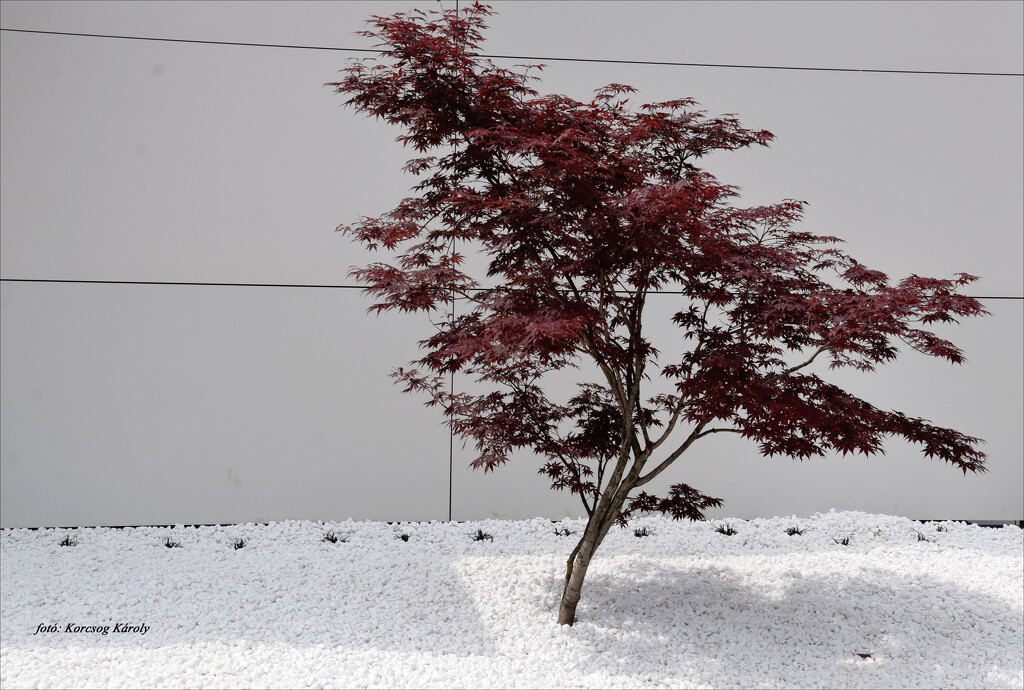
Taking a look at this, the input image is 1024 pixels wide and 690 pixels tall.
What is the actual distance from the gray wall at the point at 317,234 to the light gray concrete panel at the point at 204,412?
0.01 m

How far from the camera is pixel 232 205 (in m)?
4.48

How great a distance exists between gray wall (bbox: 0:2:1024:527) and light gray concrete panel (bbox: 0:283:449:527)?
1cm

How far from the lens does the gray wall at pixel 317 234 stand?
4395 mm

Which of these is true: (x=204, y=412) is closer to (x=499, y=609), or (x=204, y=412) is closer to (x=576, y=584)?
(x=499, y=609)

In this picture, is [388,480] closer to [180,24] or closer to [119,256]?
[119,256]

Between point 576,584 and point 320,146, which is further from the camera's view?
point 320,146

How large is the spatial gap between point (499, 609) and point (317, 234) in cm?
248

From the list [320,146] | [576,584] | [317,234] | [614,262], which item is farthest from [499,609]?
[320,146]

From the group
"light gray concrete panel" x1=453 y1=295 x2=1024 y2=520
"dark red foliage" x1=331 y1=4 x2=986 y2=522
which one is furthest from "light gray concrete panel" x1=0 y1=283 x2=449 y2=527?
"dark red foliage" x1=331 y1=4 x2=986 y2=522

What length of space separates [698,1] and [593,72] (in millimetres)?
809

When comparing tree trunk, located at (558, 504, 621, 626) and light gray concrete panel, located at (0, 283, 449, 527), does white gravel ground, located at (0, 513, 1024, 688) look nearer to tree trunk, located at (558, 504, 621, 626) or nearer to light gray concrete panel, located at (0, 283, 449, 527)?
tree trunk, located at (558, 504, 621, 626)

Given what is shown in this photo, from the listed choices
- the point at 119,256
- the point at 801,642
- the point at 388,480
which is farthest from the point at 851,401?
the point at 119,256

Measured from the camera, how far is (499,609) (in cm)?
325

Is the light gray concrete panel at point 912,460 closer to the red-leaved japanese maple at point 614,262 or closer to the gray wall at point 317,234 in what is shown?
the gray wall at point 317,234
